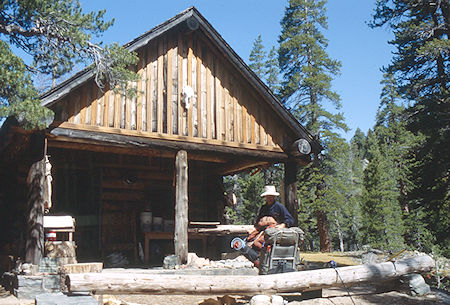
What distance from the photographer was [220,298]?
803 cm

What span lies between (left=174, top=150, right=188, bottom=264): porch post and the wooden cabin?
Answer: 0.03 m

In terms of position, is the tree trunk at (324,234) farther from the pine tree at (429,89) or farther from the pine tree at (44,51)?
the pine tree at (44,51)

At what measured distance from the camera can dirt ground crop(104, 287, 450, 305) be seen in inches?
310

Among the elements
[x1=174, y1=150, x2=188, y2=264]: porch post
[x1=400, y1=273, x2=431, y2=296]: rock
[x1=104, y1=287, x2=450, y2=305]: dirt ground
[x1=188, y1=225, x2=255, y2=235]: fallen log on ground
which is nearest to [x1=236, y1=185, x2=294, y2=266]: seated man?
[x1=104, y1=287, x2=450, y2=305]: dirt ground

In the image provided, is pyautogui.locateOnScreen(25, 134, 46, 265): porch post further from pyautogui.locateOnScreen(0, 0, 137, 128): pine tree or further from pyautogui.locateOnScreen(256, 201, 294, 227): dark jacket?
pyautogui.locateOnScreen(256, 201, 294, 227): dark jacket

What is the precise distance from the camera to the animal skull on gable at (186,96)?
39.0 feet

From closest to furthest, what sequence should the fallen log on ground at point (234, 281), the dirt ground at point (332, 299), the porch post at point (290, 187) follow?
1. the fallen log on ground at point (234, 281)
2. the dirt ground at point (332, 299)
3. the porch post at point (290, 187)

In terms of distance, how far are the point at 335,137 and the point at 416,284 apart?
21637 millimetres

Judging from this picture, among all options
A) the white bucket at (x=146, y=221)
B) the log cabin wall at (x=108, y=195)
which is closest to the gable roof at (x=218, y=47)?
the log cabin wall at (x=108, y=195)

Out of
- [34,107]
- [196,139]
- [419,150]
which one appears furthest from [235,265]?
[419,150]

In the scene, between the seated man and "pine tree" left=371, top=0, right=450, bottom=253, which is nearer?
the seated man

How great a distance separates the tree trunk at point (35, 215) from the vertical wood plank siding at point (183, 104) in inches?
51.5

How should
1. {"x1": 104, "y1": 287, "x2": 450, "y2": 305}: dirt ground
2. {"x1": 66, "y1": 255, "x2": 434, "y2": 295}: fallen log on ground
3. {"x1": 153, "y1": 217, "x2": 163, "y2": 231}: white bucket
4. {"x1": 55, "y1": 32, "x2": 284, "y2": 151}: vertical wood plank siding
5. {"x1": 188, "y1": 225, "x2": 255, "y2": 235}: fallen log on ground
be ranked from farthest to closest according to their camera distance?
{"x1": 153, "y1": 217, "x2": 163, "y2": 231}: white bucket
{"x1": 188, "y1": 225, "x2": 255, "y2": 235}: fallen log on ground
{"x1": 55, "y1": 32, "x2": 284, "y2": 151}: vertical wood plank siding
{"x1": 104, "y1": 287, "x2": 450, "y2": 305}: dirt ground
{"x1": 66, "y1": 255, "x2": 434, "y2": 295}: fallen log on ground

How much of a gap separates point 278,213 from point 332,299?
1970 millimetres
